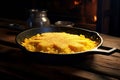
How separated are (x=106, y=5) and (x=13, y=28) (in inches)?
41.9

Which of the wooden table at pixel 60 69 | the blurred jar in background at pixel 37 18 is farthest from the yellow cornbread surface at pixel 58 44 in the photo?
the blurred jar in background at pixel 37 18

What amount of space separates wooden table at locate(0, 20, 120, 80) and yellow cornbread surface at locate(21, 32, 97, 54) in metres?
0.08

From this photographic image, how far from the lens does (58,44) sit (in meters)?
1.43

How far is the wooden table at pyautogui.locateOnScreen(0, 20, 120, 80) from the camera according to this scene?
125 cm

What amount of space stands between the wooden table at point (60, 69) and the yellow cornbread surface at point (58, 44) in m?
0.08

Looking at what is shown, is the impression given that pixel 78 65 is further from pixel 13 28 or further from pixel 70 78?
pixel 13 28

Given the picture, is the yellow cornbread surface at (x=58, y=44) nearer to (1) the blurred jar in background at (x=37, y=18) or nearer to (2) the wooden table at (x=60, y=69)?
(2) the wooden table at (x=60, y=69)

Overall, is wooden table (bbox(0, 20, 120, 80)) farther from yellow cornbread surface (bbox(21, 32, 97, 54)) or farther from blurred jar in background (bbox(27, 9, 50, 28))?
blurred jar in background (bbox(27, 9, 50, 28))

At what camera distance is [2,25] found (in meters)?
2.27

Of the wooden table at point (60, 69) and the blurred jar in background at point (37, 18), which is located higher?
the blurred jar in background at point (37, 18)

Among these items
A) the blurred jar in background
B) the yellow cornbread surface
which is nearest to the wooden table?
the yellow cornbread surface

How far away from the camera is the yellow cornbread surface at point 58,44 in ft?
4.56

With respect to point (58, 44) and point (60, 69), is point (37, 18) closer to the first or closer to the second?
point (58, 44)

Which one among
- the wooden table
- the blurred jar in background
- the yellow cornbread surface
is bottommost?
the wooden table
